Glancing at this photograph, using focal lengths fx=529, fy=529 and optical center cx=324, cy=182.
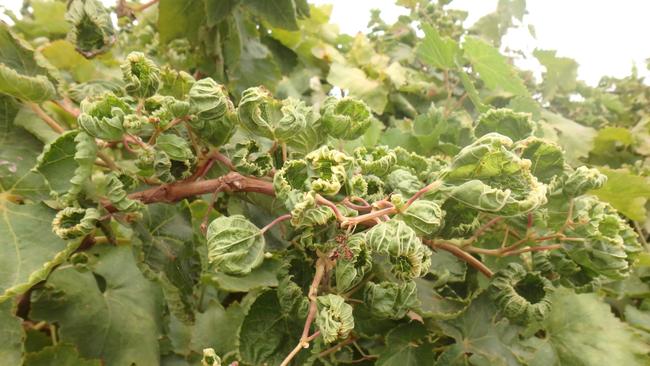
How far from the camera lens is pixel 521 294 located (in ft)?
2.96

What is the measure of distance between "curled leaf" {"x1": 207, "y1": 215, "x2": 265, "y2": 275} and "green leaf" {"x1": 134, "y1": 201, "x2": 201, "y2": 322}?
235mm

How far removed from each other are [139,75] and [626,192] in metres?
1.08

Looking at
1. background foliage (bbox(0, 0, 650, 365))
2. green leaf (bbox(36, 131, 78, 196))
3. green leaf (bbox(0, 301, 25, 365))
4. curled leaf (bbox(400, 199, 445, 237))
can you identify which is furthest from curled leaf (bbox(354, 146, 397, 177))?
green leaf (bbox(0, 301, 25, 365))

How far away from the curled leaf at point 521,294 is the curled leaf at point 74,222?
64cm

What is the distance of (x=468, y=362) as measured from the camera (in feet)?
3.10

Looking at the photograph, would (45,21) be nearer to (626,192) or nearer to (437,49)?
(437,49)

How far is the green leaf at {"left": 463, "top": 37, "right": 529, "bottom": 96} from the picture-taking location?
1.41m

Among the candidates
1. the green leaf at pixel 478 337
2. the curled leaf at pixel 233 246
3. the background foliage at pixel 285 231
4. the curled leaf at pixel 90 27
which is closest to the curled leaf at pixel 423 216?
the background foliage at pixel 285 231

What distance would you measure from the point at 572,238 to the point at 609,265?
7 centimetres

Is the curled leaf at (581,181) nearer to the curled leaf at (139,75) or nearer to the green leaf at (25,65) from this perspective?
the curled leaf at (139,75)

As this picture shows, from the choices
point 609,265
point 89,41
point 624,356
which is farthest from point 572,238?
point 89,41

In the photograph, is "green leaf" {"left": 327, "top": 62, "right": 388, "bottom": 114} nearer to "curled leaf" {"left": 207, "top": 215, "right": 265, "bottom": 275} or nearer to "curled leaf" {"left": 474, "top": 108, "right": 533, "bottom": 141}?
"curled leaf" {"left": 474, "top": 108, "right": 533, "bottom": 141}

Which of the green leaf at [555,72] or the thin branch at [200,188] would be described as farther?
the green leaf at [555,72]

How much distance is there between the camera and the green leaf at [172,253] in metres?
0.91
